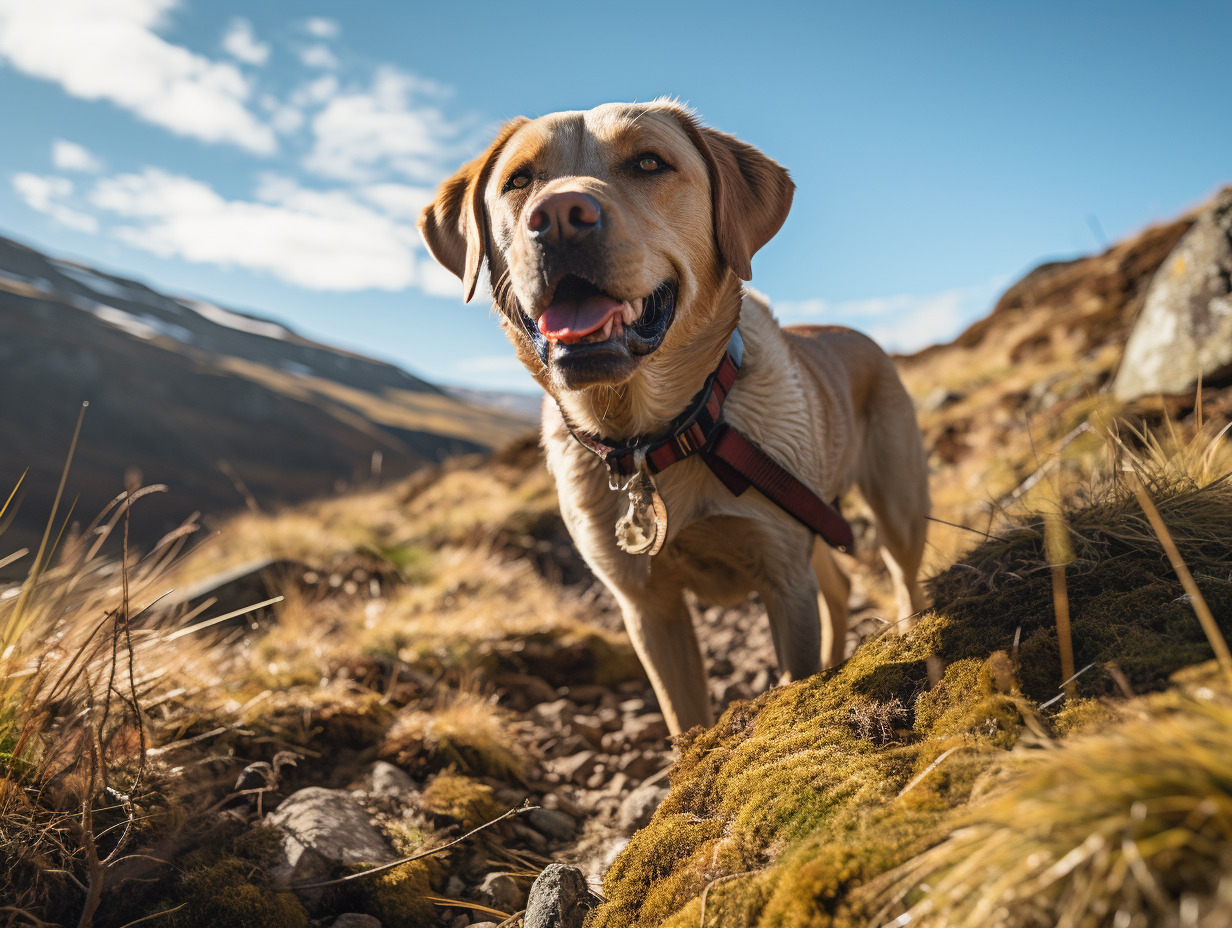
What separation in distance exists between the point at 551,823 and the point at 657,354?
1861mm

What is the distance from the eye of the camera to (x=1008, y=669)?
1.43m

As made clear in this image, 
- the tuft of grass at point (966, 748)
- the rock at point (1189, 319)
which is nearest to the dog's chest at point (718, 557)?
the tuft of grass at point (966, 748)

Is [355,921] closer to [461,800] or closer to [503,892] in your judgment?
[503,892]

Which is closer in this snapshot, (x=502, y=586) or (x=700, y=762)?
(x=700, y=762)

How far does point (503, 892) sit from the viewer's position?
219 cm

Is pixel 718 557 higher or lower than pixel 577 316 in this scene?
lower

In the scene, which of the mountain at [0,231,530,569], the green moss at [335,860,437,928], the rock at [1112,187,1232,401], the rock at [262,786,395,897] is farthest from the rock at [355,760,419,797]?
the mountain at [0,231,530,569]

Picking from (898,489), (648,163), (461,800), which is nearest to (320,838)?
(461,800)

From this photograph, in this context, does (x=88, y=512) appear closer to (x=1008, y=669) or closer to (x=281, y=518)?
(x=281, y=518)

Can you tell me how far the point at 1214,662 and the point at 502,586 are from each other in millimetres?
5605

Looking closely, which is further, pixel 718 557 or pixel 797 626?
pixel 718 557

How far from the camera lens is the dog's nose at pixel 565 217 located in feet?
6.65

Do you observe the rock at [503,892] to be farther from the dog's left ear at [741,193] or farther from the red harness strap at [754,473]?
the dog's left ear at [741,193]

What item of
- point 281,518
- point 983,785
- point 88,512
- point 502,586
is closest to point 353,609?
point 502,586
